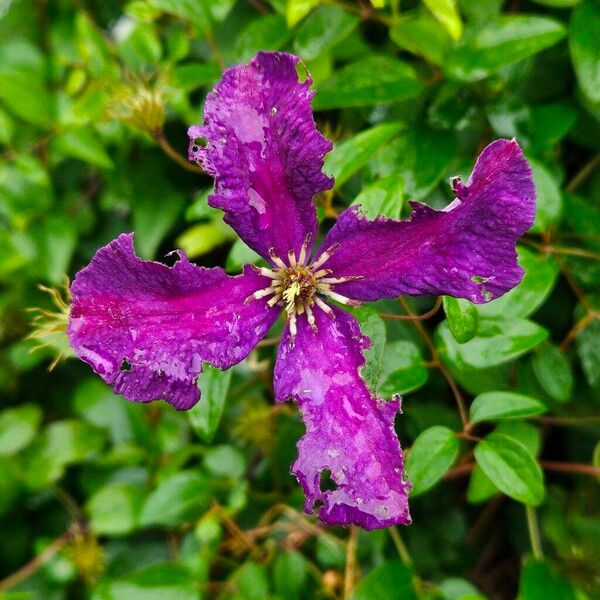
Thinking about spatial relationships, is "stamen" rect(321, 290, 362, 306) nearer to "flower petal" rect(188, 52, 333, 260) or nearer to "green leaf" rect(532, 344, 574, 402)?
"flower petal" rect(188, 52, 333, 260)

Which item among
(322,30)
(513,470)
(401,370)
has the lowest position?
(513,470)

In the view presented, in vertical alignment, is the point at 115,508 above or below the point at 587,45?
below

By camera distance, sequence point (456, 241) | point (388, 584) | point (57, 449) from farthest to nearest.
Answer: point (57, 449) → point (388, 584) → point (456, 241)

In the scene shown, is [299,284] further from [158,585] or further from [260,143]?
[158,585]

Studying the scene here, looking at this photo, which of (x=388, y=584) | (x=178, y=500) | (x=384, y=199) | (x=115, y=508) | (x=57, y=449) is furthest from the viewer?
(x=57, y=449)

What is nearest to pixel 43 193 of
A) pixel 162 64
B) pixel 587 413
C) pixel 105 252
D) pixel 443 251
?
pixel 162 64

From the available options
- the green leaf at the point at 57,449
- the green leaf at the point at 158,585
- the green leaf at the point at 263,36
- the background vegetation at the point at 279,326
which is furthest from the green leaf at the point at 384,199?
the green leaf at the point at 57,449

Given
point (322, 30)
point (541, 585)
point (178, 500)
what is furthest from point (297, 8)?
point (541, 585)

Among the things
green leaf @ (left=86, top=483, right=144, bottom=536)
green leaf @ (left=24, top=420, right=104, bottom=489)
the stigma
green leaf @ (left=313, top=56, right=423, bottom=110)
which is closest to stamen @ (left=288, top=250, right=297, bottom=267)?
the stigma
